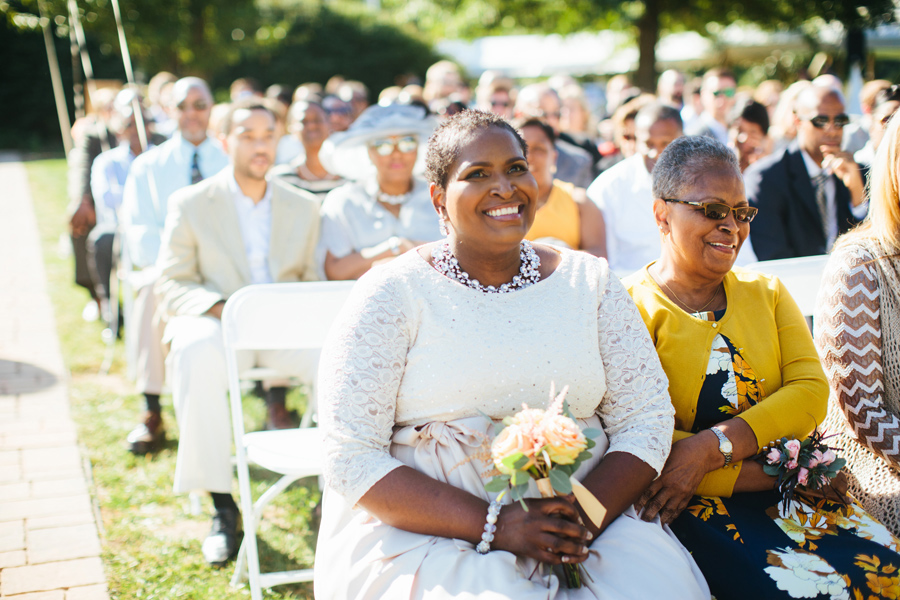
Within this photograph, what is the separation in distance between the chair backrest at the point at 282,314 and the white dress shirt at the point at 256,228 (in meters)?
1.13

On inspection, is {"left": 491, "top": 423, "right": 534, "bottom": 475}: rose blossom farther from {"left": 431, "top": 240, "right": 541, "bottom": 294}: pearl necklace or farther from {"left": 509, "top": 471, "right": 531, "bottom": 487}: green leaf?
{"left": 431, "top": 240, "right": 541, "bottom": 294}: pearl necklace

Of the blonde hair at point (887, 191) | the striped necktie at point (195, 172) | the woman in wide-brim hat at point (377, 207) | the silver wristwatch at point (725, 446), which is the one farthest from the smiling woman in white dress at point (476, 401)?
the striped necktie at point (195, 172)

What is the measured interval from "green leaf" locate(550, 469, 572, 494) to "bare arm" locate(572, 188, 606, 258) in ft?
10.2

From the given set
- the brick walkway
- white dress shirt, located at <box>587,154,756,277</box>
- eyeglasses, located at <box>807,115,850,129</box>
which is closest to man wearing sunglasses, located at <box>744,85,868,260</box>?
eyeglasses, located at <box>807,115,850,129</box>

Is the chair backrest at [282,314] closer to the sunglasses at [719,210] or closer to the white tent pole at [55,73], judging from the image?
the sunglasses at [719,210]

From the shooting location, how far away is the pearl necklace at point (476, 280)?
242 cm

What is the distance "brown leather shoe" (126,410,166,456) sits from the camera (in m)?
4.82

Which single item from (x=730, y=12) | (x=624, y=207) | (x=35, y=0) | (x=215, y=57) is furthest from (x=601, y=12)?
(x=624, y=207)

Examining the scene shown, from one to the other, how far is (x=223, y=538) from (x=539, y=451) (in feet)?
7.51

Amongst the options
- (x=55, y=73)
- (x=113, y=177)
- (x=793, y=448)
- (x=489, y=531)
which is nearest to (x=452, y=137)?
(x=489, y=531)

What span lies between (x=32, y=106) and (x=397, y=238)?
24200 millimetres

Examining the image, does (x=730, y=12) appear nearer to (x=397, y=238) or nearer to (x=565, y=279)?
(x=397, y=238)

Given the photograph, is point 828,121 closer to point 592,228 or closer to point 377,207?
point 592,228

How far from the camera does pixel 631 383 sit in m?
2.38
